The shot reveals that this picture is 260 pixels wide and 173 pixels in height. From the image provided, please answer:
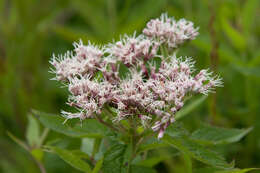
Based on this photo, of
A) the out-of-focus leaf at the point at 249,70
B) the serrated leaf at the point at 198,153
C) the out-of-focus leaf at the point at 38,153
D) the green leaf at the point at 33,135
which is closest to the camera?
the serrated leaf at the point at 198,153

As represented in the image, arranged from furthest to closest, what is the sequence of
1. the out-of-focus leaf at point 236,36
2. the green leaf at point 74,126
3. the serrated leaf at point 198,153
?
1. the out-of-focus leaf at point 236,36
2. the green leaf at point 74,126
3. the serrated leaf at point 198,153

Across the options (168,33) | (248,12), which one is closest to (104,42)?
(248,12)

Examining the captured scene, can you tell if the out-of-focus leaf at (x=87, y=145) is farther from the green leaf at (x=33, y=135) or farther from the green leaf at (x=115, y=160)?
the green leaf at (x=115, y=160)

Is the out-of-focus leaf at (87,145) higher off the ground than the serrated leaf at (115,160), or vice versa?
the out-of-focus leaf at (87,145)

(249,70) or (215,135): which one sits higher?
(249,70)

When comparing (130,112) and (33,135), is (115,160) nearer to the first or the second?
(130,112)

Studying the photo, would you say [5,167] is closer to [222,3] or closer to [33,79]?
[33,79]

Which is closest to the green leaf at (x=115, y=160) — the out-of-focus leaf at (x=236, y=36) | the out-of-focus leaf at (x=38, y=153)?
the out-of-focus leaf at (x=38, y=153)

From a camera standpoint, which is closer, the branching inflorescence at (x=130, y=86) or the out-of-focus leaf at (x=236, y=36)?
the branching inflorescence at (x=130, y=86)
